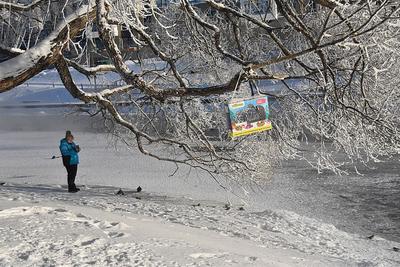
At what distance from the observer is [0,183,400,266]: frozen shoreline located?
17.4 ft

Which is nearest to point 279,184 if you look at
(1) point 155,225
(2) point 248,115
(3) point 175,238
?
(1) point 155,225

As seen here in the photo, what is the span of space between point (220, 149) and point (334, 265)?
588 cm

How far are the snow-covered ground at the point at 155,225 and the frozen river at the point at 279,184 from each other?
5 cm

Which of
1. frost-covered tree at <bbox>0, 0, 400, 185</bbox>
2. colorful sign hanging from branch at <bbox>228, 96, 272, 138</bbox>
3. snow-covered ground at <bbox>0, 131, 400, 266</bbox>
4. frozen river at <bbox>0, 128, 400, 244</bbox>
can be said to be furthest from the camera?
frozen river at <bbox>0, 128, 400, 244</bbox>

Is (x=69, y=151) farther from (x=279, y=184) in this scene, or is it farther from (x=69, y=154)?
(x=279, y=184)

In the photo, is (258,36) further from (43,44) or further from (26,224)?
(26,224)

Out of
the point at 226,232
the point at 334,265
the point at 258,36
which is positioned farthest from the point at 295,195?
the point at 334,265

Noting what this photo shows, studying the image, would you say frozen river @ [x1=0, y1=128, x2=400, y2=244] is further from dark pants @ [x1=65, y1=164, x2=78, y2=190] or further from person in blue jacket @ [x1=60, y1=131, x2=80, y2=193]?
person in blue jacket @ [x1=60, y1=131, x2=80, y2=193]

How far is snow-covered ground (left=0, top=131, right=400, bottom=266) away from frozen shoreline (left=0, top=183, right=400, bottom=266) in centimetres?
1

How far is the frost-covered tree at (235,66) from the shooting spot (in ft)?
20.5

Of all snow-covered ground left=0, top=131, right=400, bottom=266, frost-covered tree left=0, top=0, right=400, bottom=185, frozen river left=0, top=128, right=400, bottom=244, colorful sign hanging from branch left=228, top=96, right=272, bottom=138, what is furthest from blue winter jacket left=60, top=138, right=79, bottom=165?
colorful sign hanging from branch left=228, top=96, right=272, bottom=138

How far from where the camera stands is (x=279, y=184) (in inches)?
578

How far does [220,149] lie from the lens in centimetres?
1201

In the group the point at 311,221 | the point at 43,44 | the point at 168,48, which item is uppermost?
the point at 168,48
